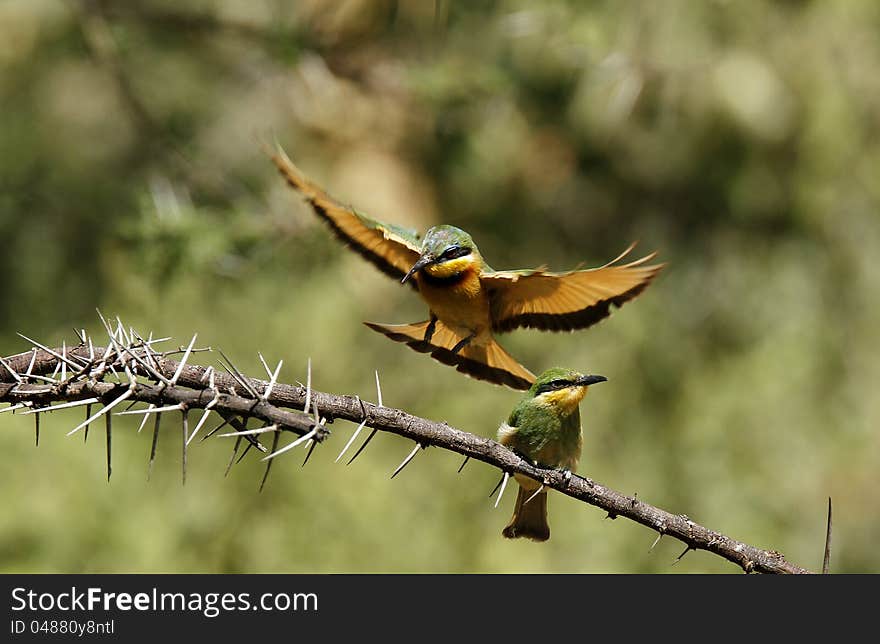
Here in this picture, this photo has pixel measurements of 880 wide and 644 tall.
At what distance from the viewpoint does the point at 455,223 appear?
6359mm

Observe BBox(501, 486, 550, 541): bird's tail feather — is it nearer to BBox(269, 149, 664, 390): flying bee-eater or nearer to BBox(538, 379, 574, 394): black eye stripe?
BBox(538, 379, 574, 394): black eye stripe

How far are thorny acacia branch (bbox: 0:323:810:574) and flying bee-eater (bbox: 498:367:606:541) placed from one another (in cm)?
79

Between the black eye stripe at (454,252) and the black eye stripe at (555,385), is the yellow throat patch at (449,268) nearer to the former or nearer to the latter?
the black eye stripe at (454,252)

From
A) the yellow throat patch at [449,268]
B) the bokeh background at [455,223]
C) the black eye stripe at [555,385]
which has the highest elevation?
the bokeh background at [455,223]

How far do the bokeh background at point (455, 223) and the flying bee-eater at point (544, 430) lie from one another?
2053mm

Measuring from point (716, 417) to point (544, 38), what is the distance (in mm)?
2531

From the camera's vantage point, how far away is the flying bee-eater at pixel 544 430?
7.40ft

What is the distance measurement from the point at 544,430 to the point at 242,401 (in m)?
1.14

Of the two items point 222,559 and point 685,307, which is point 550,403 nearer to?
point 222,559

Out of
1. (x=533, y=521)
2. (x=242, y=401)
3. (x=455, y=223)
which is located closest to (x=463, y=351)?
(x=533, y=521)

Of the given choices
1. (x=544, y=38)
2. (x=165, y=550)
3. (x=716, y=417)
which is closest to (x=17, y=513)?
(x=165, y=550)

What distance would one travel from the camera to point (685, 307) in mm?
6520

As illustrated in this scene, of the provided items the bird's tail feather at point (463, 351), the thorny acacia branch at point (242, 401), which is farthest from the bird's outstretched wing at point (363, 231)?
the thorny acacia branch at point (242, 401)
